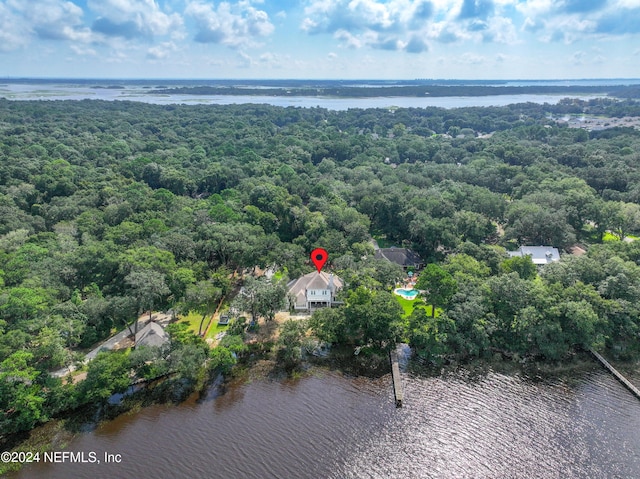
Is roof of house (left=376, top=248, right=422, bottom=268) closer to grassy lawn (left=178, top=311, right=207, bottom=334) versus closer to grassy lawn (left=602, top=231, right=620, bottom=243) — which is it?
grassy lawn (left=178, top=311, right=207, bottom=334)

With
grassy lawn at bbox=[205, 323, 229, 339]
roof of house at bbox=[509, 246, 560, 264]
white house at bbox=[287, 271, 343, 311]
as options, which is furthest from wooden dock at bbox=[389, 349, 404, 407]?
roof of house at bbox=[509, 246, 560, 264]

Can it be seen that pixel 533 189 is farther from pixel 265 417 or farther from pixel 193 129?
pixel 193 129

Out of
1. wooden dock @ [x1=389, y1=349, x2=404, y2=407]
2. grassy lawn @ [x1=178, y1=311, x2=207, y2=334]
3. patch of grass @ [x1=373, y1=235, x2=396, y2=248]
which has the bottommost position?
patch of grass @ [x1=373, y1=235, x2=396, y2=248]

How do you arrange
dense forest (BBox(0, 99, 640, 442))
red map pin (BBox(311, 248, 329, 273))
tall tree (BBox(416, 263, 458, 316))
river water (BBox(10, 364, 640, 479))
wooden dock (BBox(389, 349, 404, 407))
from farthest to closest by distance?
red map pin (BBox(311, 248, 329, 273))
tall tree (BBox(416, 263, 458, 316))
dense forest (BBox(0, 99, 640, 442))
wooden dock (BBox(389, 349, 404, 407))
river water (BBox(10, 364, 640, 479))

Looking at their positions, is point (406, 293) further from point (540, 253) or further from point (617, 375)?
point (540, 253)

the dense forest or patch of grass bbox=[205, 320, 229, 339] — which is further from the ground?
the dense forest

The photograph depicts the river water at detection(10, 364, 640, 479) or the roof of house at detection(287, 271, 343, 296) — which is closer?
the river water at detection(10, 364, 640, 479)

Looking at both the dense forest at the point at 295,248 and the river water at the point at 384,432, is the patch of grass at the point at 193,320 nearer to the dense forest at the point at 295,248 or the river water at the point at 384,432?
the dense forest at the point at 295,248
